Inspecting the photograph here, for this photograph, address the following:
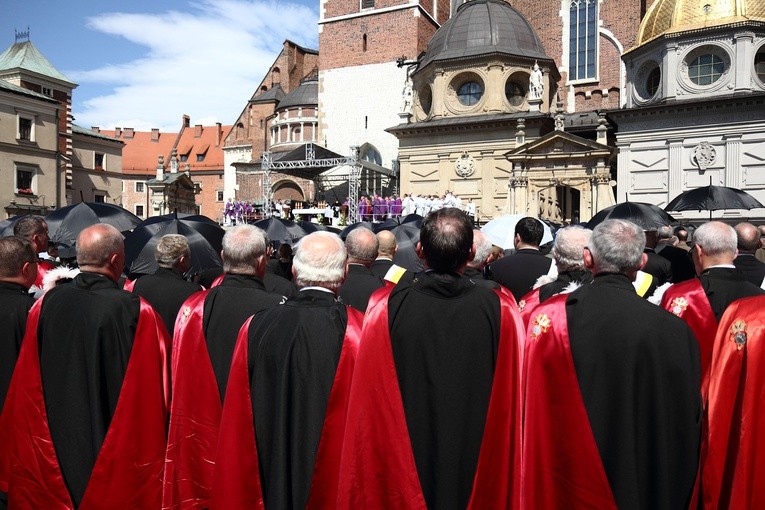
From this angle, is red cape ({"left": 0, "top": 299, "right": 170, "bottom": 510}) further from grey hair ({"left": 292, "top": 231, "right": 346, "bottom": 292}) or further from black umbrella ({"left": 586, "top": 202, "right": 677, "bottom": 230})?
black umbrella ({"left": 586, "top": 202, "right": 677, "bottom": 230})

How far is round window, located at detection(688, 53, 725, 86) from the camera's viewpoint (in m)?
22.6

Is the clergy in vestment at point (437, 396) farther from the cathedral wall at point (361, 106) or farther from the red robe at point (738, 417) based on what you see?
the cathedral wall at point (361, 106)

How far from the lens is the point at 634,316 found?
9.54ft

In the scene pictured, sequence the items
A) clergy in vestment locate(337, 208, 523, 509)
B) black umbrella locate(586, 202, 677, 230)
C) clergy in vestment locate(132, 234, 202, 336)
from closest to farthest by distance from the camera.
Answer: clergy in vestment locate(337, 208, 523, 509) → clergy in vestment locate(132, 234, 202, 336) → black umbrella locate(586, 202, 677, 230)

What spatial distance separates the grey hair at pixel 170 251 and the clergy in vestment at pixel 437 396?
2.47 m

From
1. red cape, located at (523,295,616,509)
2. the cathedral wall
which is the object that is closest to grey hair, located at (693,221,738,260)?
red cape, located at (523,295,616,509)

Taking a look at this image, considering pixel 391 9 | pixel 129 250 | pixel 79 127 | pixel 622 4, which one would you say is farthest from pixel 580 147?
Answer: pixel 79 127

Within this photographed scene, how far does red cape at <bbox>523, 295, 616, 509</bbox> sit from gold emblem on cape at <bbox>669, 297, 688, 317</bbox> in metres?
1.52

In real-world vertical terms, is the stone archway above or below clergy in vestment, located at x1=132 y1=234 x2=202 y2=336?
above

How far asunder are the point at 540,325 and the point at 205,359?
222 cm

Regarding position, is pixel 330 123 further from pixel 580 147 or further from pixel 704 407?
pixel 704 407

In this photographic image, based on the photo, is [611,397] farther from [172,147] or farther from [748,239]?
[172,147]

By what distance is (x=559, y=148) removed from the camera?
2531cm

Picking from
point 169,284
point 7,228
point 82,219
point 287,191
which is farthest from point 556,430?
point 287,191
